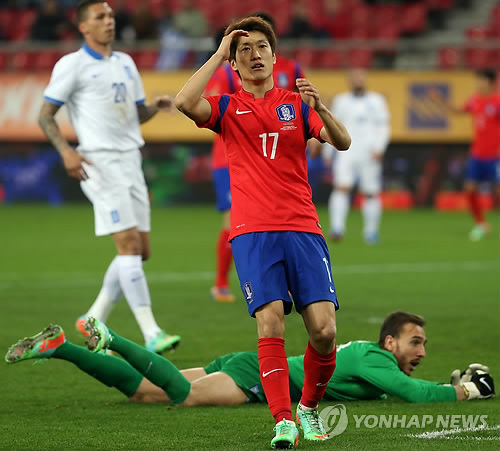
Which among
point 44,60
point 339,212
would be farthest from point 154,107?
point 44,60

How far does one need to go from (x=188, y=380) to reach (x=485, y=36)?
18.4m

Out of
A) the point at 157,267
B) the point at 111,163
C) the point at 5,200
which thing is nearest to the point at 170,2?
the point at 5,200

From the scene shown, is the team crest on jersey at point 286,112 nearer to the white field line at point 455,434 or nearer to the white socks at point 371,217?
the white field line at point 455,434

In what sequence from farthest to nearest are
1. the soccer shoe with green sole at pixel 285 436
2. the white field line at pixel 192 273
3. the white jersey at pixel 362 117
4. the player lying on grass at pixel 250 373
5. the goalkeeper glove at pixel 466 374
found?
1. the white jersey at pixel 362 117
2. the white field line at pixel 192 273
3. the goalkeeper glove at pixel 466 374
4. the player lying on grass at pixel 250 373
5. the soccer shoe with green sole at pixel 285 436

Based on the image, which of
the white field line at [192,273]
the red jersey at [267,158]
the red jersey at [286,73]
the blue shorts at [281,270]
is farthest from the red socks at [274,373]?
the white field line at [192,273]

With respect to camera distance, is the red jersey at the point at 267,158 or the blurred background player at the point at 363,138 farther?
the blurred background player at the point at 363,138

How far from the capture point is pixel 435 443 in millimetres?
5160

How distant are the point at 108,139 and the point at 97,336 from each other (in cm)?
255

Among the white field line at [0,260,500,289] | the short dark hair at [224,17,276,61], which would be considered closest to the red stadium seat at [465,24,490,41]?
the white field line at [0,260,500,289]

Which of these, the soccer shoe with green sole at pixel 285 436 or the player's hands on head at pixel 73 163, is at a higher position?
the player's hands on head at pixel 73 163

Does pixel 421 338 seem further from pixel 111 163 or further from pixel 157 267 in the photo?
pixel 157 267

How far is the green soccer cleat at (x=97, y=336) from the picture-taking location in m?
5.89

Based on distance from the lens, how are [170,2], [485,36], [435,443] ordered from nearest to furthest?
[435,443]
[485,36]
[170,2]

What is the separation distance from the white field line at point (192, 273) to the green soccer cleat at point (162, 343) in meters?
4.51
